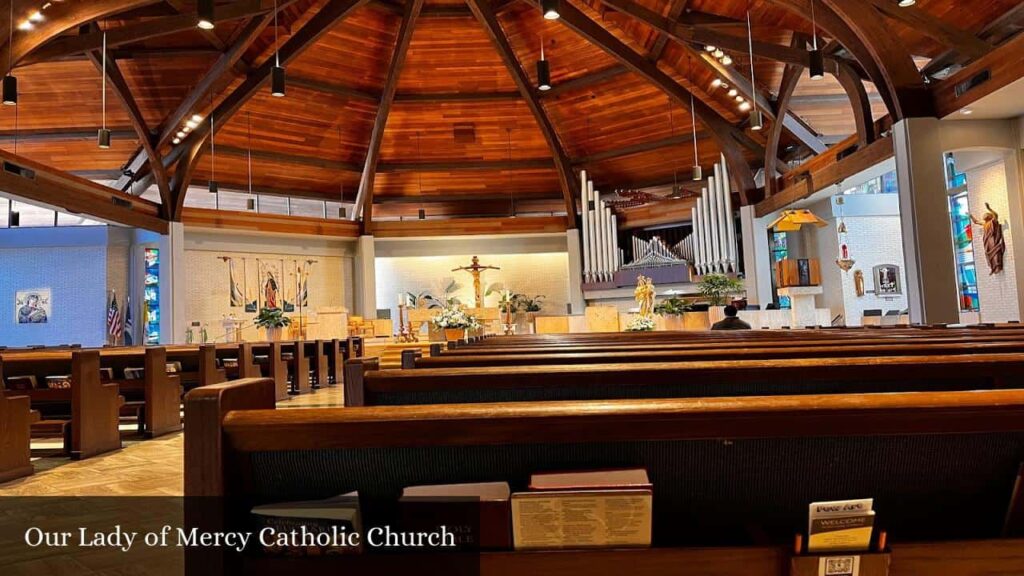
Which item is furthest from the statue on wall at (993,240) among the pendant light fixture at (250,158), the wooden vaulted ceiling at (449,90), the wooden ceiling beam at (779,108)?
the pendant light fixture at (250,158)

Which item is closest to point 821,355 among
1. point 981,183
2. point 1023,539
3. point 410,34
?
point 1023,539

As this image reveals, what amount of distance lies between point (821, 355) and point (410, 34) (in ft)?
32.2

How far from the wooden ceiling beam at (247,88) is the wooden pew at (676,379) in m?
9.19

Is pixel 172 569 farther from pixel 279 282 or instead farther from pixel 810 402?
pixel 279 282

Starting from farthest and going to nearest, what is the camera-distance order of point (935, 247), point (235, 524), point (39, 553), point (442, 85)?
1. point (442, 85)
2. point (935, 247)
3. point (39, 553)
4. point (235, 524)

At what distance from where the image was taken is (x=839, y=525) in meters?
0.85

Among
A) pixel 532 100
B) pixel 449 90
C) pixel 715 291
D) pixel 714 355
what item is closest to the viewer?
pixel 714 355

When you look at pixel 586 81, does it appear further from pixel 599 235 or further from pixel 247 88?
pixel 247 88

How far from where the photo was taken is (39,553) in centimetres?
228

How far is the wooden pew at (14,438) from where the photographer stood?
144 inches

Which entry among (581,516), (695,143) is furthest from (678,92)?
(581,516)

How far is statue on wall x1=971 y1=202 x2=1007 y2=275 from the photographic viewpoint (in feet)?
27.2

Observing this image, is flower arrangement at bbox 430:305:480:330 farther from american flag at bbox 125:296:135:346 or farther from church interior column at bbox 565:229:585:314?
american flag at bbox 125:296:135:346

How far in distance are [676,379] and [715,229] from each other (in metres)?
12.2
